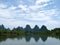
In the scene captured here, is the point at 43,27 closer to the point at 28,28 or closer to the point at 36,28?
the point at 36,28

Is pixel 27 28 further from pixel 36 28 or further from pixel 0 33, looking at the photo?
pixel 0 33

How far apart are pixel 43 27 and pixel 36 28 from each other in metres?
17.8

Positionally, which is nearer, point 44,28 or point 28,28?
point 44,28

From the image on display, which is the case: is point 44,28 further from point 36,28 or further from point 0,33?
point 0,33

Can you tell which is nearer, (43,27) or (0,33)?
(0,33)

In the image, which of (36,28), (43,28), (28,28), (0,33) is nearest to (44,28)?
(43,28)

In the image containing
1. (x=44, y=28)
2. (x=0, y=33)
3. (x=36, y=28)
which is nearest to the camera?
(x=0, y=33)

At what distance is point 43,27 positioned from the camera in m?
160

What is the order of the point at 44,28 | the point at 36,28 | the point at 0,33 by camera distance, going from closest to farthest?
1. the point at 0,33
2. the point at 44,28
3. the point at 36,28

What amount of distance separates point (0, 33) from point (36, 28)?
4171 inches

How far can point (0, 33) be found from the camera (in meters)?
72.2

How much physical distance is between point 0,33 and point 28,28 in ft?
369

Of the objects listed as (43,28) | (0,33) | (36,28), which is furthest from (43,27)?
(0,33)

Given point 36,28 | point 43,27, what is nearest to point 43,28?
point 43,27
